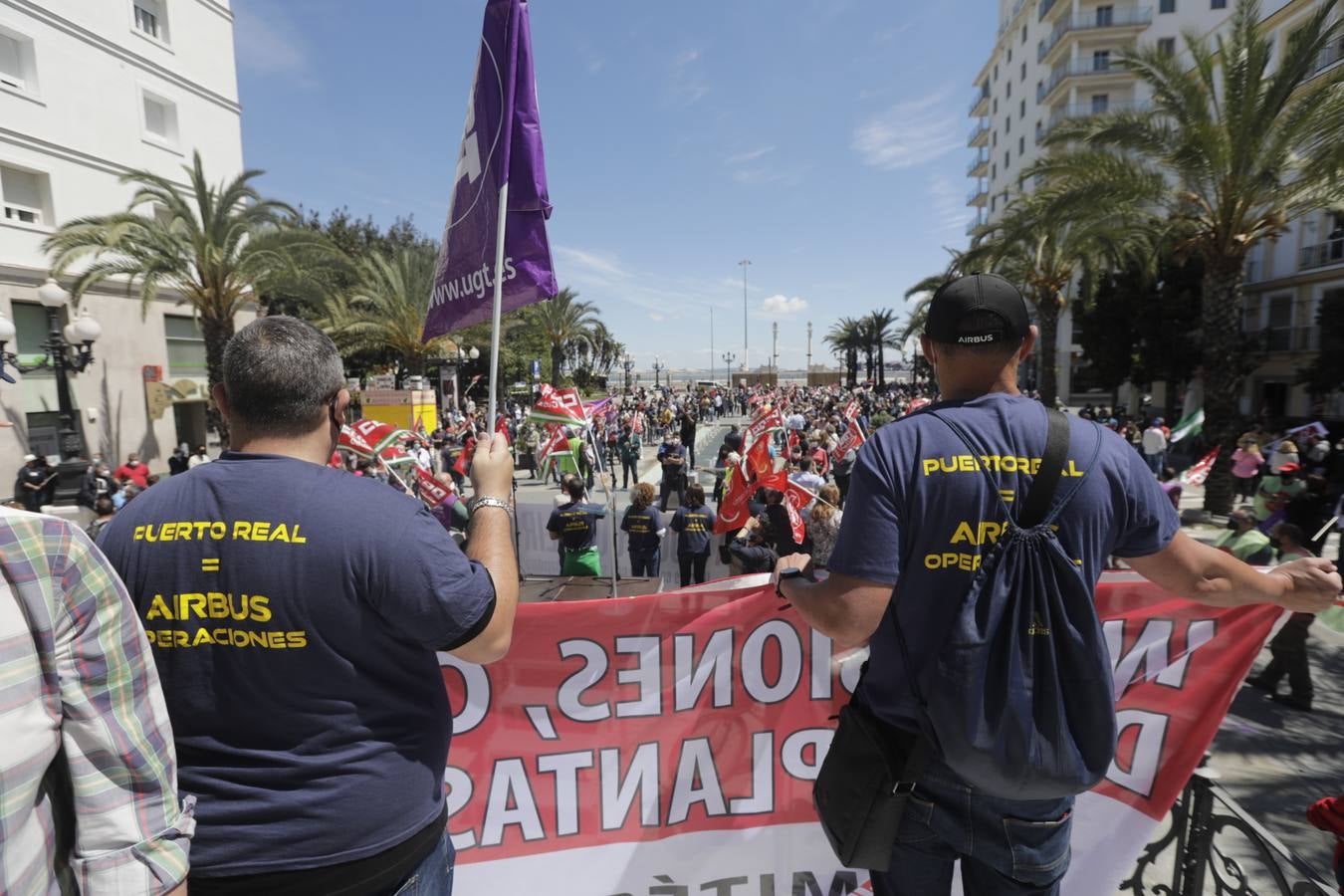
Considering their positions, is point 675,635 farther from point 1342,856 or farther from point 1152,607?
point 1342,856

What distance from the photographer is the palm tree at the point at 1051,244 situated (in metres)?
14.1

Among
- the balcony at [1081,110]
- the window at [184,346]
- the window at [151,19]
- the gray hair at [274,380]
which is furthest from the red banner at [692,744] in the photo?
the balcony at [1081,110]

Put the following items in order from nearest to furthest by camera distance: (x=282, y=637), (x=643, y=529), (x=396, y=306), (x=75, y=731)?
(x=75, y=731) → (x=282, y=637) → (x=643, y=529) → (x=396, y=306)

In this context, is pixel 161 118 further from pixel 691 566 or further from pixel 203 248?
pixel 691 566

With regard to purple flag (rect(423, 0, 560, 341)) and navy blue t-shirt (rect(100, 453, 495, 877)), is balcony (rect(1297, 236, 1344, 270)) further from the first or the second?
navy blue t-shirt (rect(100, 453, 495, 877))

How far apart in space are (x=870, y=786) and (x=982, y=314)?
1.11 m

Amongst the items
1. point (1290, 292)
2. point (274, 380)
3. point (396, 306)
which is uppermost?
point (1290, 292)

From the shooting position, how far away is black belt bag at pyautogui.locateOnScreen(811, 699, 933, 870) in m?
1.58

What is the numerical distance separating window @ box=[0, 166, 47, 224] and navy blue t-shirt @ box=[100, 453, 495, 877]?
21.9 meters

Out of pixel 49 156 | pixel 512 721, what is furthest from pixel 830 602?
pixel 49 156

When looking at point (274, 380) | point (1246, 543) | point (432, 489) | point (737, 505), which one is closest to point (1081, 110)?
point (737, 505)

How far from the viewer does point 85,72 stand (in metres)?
18.2

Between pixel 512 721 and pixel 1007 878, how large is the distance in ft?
5.47

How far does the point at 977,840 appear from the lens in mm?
1550
